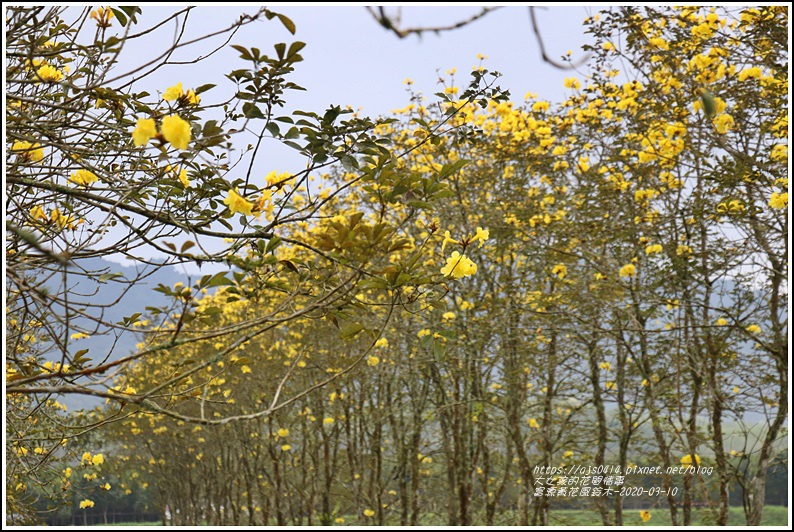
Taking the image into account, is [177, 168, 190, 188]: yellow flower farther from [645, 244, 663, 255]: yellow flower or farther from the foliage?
[645, 244, 663, 255]: yellow flower

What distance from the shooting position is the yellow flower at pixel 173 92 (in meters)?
1.81

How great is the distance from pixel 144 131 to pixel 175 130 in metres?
0.06

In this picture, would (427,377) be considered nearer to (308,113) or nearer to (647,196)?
(647,196)

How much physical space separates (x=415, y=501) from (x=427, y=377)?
1363mm

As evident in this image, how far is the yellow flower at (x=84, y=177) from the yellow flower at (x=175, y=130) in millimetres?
683

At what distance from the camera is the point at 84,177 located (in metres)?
1.79

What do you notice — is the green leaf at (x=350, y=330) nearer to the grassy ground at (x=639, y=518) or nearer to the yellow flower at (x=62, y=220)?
the yellow flower at (x=62, y=220)

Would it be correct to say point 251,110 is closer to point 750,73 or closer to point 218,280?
point 218,280

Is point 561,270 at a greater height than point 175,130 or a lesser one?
greater

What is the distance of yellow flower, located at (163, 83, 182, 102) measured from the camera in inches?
71.1

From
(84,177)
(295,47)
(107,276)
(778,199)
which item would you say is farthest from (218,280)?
(778,199)

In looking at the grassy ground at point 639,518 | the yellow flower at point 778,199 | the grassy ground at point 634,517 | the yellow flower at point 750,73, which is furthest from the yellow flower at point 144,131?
the grassy ground at point 634,517

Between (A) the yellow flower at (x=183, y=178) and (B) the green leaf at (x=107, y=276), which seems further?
(A) the yellow flower at (x=183, y=178)

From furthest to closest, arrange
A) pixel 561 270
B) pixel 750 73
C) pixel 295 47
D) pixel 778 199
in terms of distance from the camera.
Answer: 1. pixel 561 270
2. pixel 750 73
3. pixel 778 199
4. pixel 295 47
